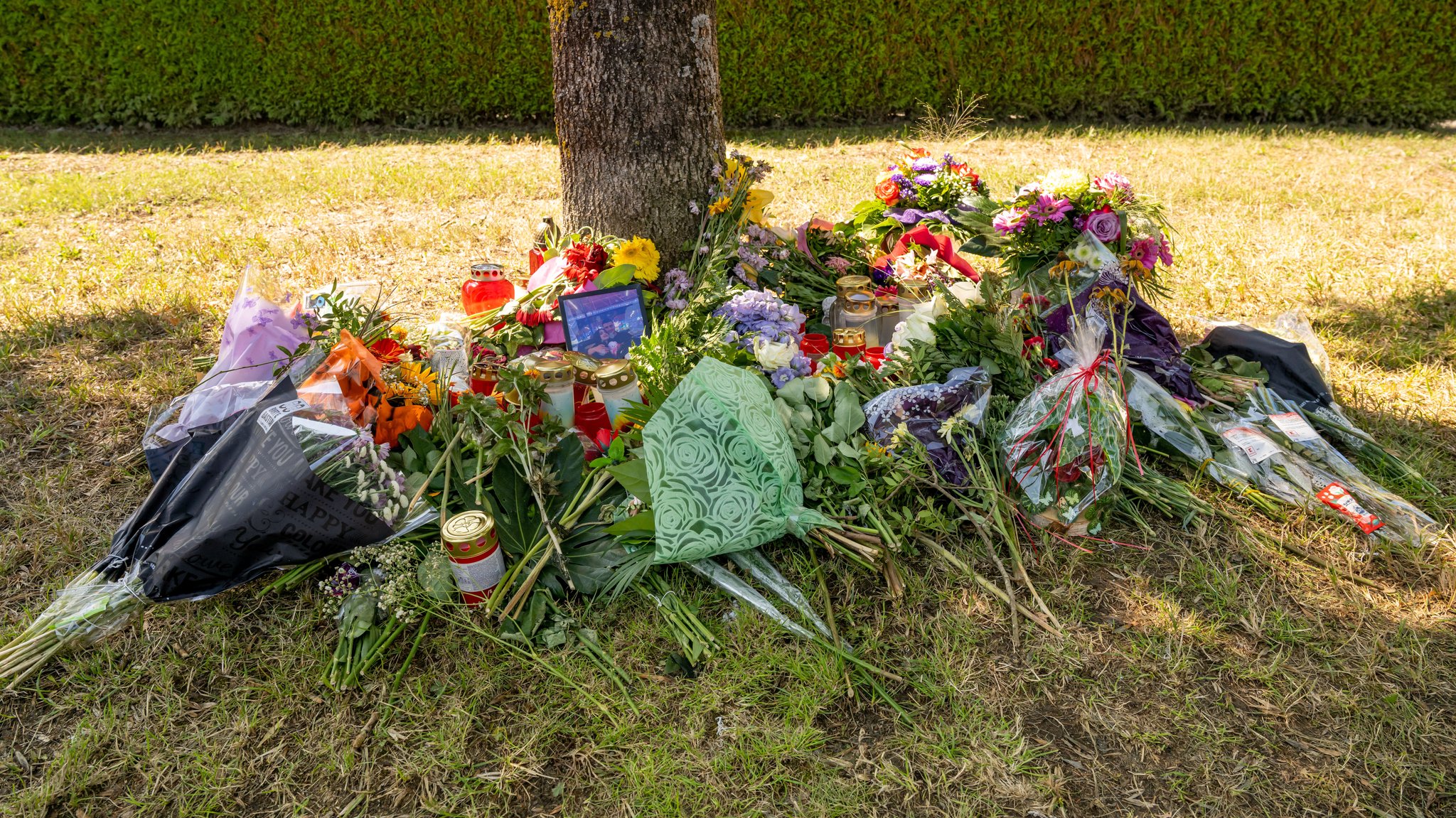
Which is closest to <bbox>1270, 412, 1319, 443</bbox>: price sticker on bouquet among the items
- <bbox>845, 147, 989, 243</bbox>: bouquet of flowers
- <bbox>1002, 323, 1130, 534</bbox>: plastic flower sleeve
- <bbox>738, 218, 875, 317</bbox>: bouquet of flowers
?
<bbox>1002, 323, 1130, 534</bbox>: plastic flower sleeve

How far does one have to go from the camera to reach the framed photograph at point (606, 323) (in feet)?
9.71

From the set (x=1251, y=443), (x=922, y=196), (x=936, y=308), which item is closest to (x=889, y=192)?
(x=922, y=196)

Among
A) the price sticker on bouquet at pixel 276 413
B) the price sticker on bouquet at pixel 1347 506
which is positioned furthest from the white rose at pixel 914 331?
the price sticker on bouquet at pixel 276 413

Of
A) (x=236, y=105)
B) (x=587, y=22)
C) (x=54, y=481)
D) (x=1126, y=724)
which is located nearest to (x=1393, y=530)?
(x=1126, y=724)

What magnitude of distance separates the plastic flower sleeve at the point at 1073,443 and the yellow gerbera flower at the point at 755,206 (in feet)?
4.71

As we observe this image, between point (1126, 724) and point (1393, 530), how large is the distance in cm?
119

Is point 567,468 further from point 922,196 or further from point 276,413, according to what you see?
point 922,196

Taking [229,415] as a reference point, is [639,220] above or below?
above

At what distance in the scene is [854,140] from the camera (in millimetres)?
7309

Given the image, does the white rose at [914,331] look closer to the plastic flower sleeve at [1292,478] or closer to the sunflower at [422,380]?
the plastic flower sleeve at [1292,478]

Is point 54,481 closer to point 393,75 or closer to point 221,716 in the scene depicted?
point 221,716

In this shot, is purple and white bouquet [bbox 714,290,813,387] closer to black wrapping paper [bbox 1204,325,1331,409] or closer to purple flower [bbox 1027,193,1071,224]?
purple flower [bbox 1027,193,1071,224]

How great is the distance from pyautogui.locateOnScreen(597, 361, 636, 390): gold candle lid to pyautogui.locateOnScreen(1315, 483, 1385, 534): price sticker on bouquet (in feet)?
6.92

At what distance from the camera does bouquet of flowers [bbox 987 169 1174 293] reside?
279cm
